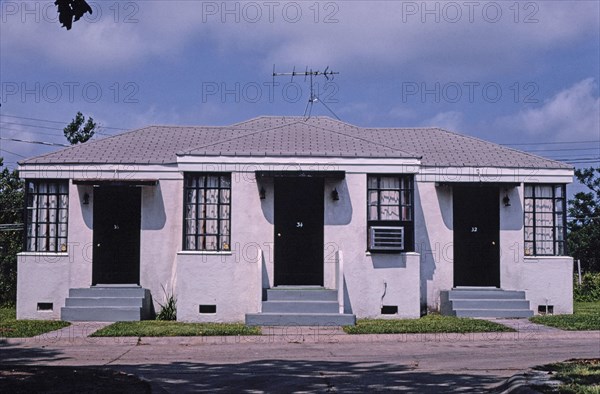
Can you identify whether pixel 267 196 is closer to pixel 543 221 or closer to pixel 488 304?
pixel 488 304

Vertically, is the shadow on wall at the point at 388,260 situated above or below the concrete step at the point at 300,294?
above

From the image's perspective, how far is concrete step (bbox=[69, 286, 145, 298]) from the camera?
62.2ft

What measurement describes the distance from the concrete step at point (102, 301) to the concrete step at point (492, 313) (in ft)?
24.8

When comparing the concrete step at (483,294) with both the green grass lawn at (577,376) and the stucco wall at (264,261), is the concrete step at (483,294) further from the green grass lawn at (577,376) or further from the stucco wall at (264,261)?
the green grass lawn at (577,376)

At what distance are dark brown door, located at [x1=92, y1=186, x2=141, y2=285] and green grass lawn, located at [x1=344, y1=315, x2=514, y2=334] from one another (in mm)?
5875

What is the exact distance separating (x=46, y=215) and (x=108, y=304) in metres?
2.74

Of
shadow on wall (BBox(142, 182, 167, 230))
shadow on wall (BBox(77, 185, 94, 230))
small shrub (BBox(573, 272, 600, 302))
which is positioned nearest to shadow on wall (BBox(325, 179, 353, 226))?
shadow on wall (BBox(142, 182, 167, 230))

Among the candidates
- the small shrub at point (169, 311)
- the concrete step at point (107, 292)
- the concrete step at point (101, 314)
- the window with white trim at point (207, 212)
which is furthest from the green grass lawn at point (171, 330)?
the window with white trim at point (207, 212)

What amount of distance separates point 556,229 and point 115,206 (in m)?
11.0

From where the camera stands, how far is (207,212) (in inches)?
733

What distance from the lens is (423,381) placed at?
34.8 feet

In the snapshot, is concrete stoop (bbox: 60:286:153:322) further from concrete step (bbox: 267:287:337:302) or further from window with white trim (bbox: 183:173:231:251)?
concrete step (bbox: 267:287:337:302)

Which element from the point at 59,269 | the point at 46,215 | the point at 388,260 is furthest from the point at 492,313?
the point at 46,215

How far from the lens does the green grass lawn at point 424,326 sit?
16125mm
